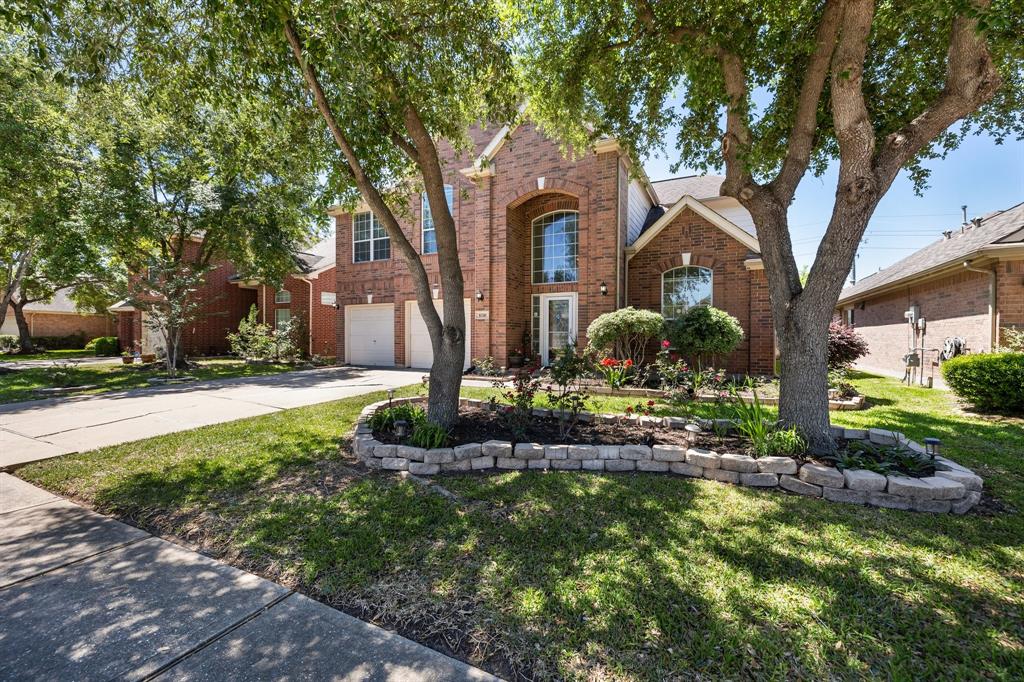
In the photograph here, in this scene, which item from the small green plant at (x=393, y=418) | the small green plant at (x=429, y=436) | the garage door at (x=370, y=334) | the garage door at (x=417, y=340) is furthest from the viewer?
the garage door at (x=370, y=334)

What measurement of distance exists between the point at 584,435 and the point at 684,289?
7747 mm

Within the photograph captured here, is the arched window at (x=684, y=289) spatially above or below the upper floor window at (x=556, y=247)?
below

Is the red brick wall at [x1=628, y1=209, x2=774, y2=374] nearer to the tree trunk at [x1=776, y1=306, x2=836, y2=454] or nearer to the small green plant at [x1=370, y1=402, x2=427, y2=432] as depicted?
the tree trunk at [x1=776, y1=306, x2=836, y2=454]

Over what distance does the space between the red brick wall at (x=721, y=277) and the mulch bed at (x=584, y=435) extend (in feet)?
20.7

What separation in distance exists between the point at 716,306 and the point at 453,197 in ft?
27.4

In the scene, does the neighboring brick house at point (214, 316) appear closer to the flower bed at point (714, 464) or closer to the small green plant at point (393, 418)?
the small green plant at point (393, 418)

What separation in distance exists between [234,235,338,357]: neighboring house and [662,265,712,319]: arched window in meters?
11.8


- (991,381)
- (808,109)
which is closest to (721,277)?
(991,381)

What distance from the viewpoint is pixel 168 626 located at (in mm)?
2062

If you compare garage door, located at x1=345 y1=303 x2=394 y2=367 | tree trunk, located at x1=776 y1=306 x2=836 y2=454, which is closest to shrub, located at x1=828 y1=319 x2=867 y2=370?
tree trunk, located at x1=776 y1=306 x2=836 y2=454

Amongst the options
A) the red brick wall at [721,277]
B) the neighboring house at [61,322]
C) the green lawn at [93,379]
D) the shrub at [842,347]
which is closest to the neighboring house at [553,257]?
the red brick wall at [721,277]

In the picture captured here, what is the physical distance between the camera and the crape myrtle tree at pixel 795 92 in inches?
153

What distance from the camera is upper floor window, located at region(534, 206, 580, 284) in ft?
40.5

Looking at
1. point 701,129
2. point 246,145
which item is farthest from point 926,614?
point 246,145
